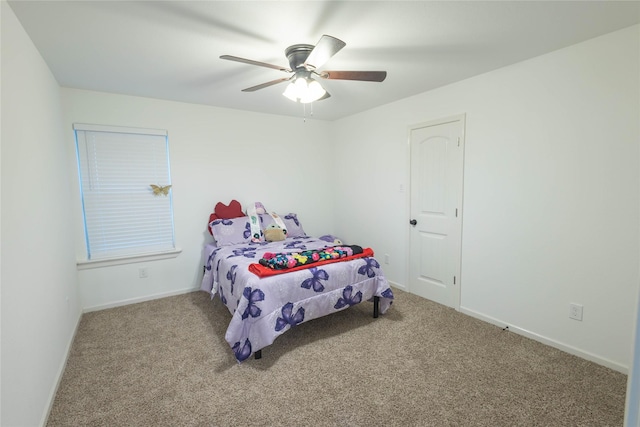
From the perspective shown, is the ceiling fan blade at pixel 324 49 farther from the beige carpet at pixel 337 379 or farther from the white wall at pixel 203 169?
the white wall at pixel 203 169

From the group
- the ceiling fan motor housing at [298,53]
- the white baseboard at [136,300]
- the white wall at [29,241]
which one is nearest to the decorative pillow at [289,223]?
the white baseboard at [136,300]

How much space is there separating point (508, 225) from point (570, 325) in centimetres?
87

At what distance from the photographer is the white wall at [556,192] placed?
199cm

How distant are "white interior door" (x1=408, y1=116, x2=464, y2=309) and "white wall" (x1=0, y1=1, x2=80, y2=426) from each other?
326 centimetres

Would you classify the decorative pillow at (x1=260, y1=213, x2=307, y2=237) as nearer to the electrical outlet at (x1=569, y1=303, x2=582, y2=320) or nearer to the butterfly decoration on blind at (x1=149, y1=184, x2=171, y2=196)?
the butterfly decoration on blind at (x1=149, y1=184, x2=171, y2=196)

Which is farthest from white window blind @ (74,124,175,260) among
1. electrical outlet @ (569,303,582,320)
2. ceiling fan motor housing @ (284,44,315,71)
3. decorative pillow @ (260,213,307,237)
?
electrical outlet @ (569,303,582,320)

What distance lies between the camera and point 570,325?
2275 mm

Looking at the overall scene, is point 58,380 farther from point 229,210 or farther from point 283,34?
point 283,34

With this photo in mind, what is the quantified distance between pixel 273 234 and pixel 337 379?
6.38ft

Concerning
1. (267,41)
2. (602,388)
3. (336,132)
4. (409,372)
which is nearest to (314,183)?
(336,132)

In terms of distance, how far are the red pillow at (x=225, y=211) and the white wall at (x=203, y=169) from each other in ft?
0.34

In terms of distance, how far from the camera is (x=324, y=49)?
5.42 feet

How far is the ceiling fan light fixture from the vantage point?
6.91 ft

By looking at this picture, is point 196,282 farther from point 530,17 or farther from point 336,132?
point 530,17
